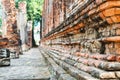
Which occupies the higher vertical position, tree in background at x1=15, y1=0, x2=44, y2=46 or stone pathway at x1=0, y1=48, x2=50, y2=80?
tree in background at x1=15, y1=0, x2=44, y2=46

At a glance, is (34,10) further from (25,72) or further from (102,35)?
(102,35)

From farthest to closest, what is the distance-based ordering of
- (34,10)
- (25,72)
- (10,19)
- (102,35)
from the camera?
(34,10)
(10,19)
(25,72)
(102,35)

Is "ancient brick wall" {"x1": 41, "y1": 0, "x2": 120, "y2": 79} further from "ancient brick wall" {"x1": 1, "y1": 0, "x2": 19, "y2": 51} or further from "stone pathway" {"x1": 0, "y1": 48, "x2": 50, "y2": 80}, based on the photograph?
"ancient brick wall" {"x1": 1, "y1": 0, "x2": 19, "y2": 51}

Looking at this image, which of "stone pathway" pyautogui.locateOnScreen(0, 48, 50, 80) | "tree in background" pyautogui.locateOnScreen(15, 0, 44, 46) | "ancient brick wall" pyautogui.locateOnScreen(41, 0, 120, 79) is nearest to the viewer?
"ancient brick wall" pyautogui.locateOnScreen(41, 0, 120, 79)

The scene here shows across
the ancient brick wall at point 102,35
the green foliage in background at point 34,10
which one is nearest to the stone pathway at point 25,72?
the ancient brick wall at point 102,35

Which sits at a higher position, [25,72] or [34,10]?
[34,10]

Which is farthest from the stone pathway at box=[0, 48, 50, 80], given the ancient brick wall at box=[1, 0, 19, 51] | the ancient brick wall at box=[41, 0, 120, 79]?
the ancient brick wall at box=[1, 0, 19, 51]

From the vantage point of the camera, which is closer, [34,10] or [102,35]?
[102,35]

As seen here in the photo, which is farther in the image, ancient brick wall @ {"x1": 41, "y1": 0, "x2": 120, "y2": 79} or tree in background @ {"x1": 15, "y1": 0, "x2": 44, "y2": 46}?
tree in background @ {"x1": 15, "y1": 0, "x2": 44, "y2": 46}

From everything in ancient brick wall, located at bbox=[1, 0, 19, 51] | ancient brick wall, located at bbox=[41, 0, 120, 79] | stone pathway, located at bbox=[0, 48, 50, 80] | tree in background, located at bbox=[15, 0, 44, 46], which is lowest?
stone pathway, located at bbox=[0, 48, 50, 80]

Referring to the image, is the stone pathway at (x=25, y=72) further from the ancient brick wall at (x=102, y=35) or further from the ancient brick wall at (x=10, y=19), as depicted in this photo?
the ancient brick wall at (x=10, y=19)

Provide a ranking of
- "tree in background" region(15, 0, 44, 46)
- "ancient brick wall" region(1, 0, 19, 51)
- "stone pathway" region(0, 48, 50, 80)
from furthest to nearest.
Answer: "tree in background" region(15, 0, 44, 46), "ancient brick wall" region(1, 0, 19, 51), "stone pathway" region(0, 48, 50, 80)

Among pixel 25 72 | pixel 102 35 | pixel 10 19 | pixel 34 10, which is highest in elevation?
pixel 34 10

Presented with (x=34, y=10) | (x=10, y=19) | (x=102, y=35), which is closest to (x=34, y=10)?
(x=34, y=10)
